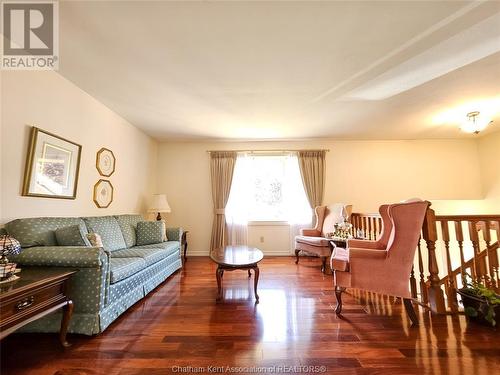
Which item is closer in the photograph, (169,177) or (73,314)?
(73,314)

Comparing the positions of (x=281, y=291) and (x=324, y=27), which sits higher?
(x=324, y=27)

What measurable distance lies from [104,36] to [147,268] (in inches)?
91.4

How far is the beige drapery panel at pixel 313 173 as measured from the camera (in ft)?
15.6

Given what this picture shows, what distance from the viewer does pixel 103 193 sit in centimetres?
325

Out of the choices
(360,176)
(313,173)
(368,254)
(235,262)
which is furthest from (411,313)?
(360,176)

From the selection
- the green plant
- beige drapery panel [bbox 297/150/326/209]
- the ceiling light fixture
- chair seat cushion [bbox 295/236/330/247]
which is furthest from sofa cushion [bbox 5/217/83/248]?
the ceiling light fixture

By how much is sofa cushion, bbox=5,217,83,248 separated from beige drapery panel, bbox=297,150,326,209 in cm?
410

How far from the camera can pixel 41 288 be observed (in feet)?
4.65

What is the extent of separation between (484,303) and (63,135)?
4.45 metres

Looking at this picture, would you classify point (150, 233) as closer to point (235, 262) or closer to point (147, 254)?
point (147, 254)

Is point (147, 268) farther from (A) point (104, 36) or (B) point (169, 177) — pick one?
(B) point (169, 177)

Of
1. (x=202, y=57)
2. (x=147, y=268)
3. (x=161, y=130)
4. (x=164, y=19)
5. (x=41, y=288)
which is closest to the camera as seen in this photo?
(x=41, y=288)

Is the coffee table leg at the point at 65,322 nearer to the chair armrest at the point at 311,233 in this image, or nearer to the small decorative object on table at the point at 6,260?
the small decorative object on table at the point at 6,260

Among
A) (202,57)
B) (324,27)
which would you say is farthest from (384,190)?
(202,57)
